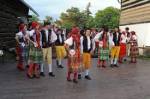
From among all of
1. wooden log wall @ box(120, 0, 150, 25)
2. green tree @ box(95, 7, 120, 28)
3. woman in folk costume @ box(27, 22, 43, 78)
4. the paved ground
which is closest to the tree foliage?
green tree @ box(95, 7, 120, 28)

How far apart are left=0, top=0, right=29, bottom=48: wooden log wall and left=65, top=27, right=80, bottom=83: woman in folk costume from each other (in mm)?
8154

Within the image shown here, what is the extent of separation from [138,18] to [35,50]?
44.6 feet

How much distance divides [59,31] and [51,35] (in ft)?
13.0

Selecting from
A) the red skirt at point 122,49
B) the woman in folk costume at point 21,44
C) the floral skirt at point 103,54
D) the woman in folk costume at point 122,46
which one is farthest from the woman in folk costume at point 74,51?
the red skirt at point 122,49

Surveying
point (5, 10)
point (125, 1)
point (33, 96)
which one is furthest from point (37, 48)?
point (125, 1)

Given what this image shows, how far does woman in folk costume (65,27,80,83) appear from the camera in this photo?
14131 mm

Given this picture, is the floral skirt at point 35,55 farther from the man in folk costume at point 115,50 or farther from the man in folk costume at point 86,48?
the man in folk costume at point 115,50

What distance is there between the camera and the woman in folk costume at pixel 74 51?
46.4 feet

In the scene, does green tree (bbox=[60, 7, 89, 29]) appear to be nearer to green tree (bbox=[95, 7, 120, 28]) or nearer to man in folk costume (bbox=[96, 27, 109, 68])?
green tree (bbox=[95, 7, 120, 28])

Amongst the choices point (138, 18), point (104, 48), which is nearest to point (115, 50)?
point (104, 48)

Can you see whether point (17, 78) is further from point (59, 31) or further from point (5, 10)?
point (5, 10)

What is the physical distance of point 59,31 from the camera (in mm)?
19703

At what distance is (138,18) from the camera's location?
27.8 m

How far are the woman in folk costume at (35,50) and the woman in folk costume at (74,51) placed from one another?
1.28 m
